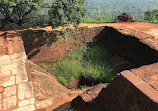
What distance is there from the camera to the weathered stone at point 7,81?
3.41 m

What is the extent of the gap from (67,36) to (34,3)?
2.42 m

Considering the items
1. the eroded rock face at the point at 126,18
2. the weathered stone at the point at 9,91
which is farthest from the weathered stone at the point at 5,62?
the eroded rock face at the point at 126,18

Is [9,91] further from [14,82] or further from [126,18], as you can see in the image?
[126,18]

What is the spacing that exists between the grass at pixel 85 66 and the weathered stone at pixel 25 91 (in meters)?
2.85

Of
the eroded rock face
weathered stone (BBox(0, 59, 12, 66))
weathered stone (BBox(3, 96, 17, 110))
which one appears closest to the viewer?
weathered stone (BBox(3, 96, 17, 110))

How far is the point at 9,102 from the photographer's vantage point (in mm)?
2980

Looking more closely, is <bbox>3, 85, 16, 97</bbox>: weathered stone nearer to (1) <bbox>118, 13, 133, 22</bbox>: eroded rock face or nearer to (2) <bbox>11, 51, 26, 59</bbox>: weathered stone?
(2) <bbox>11, 51, 26, 59</bbox>: weathered stone

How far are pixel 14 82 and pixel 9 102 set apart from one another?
2.03 feet

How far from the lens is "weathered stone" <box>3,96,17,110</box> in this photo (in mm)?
2895

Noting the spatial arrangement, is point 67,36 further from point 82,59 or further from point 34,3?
point 34,3

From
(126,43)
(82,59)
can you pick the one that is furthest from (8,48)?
(126,43)

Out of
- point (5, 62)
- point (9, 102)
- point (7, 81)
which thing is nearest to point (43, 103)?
point (9, 102)

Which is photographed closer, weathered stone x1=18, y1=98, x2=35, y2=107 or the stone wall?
the stone wall

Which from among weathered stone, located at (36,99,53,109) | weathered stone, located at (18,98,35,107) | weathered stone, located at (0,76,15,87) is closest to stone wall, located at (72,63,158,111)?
weathered stone, located at (36,99,53,109)
